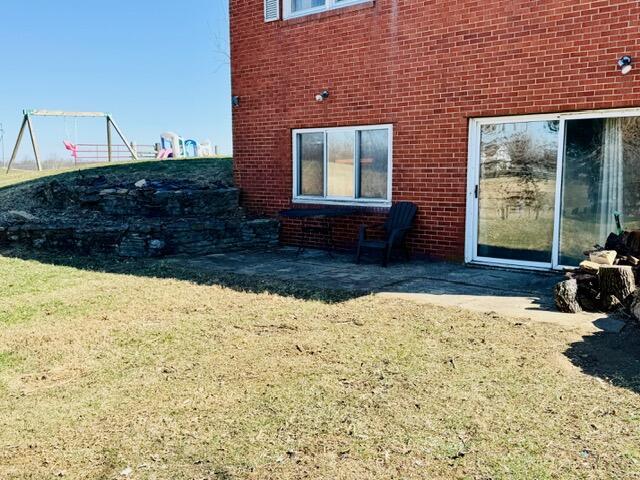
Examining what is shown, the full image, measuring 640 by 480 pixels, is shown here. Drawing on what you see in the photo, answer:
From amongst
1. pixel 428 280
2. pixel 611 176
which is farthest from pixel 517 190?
pixel 428 280

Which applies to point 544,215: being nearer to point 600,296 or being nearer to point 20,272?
point 600,296

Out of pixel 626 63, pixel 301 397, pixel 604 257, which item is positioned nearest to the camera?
pixel 301 397

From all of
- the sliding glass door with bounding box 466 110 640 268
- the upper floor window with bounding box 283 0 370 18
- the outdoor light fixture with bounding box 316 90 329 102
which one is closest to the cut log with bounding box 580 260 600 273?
the sliding glass door with bounding box 466 110 640 268

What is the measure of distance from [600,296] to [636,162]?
7.12 ft

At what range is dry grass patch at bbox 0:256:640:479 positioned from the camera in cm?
285

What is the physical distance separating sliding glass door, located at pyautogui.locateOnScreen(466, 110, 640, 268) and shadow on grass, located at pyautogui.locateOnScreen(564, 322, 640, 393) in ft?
8.33

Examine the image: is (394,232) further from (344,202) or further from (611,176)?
(611,176)

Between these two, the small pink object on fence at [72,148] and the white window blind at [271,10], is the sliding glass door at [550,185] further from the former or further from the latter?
the small pink object on fence at [72,148]

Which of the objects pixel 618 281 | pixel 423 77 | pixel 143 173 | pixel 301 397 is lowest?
pixel 301 397

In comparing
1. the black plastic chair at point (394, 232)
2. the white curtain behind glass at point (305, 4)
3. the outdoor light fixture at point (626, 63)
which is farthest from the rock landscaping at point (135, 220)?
the outdoor light fixture at point (626, 63)

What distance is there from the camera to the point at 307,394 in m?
3.65

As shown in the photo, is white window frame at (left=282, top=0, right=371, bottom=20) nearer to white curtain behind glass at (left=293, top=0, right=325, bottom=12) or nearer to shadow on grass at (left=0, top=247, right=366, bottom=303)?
white curtain behind glass at (left=293, top=0, right=325, bottom=12)

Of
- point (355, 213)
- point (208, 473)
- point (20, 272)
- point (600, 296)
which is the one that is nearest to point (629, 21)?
point (600, 296)

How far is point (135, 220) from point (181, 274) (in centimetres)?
256
